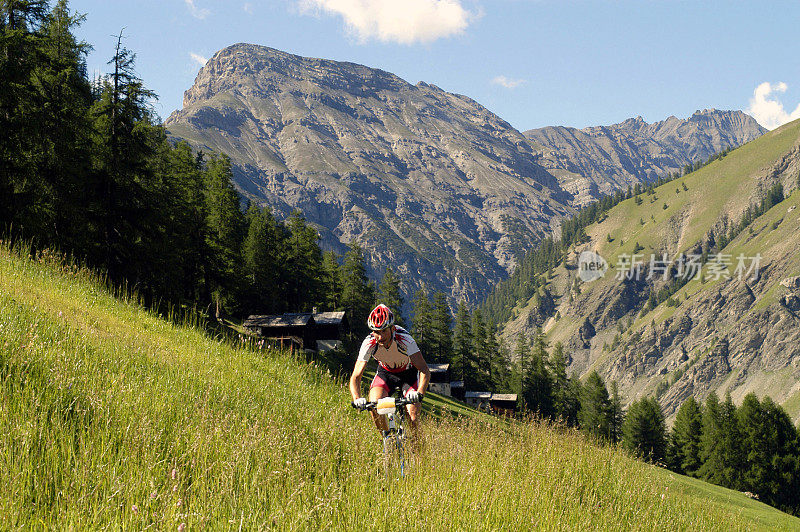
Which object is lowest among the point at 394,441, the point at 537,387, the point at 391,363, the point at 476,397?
the point at 476,397

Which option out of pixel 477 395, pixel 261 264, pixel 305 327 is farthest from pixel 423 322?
pixel 261 264

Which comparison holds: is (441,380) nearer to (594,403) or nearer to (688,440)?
(594,403)

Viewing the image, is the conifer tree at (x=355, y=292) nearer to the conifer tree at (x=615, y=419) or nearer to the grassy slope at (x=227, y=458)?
the conifer tree at (x=615, y=419)

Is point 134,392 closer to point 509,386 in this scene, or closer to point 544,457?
point 544,457

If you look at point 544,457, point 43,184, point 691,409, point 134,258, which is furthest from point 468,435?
point 691,409

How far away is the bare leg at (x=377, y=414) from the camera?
17.8 feet

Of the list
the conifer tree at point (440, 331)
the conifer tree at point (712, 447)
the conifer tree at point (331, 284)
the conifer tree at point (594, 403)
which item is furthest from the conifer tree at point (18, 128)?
the conifer tree at point (712, 447)

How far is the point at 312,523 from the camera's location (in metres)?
3.69

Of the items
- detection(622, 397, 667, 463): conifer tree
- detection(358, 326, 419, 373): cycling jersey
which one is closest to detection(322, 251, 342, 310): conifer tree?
detection(622, 397, 667, 463): conifer tree

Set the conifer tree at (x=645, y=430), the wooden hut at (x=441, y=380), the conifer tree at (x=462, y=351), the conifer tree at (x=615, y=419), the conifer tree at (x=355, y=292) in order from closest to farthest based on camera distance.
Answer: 1. the conifer tree at (x=645, y=430)
2. the wooden hut at (x=441, y=380)
3. the conifer tree at (x=355, y=292)
4. the conifer tree at (x=615, y=419)
5. the conifer tree at (x=462, y=351)

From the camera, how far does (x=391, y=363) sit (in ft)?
20.2

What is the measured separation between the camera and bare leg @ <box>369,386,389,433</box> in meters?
5.41

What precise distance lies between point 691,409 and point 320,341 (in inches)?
2231

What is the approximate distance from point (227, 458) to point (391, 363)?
2369mm
